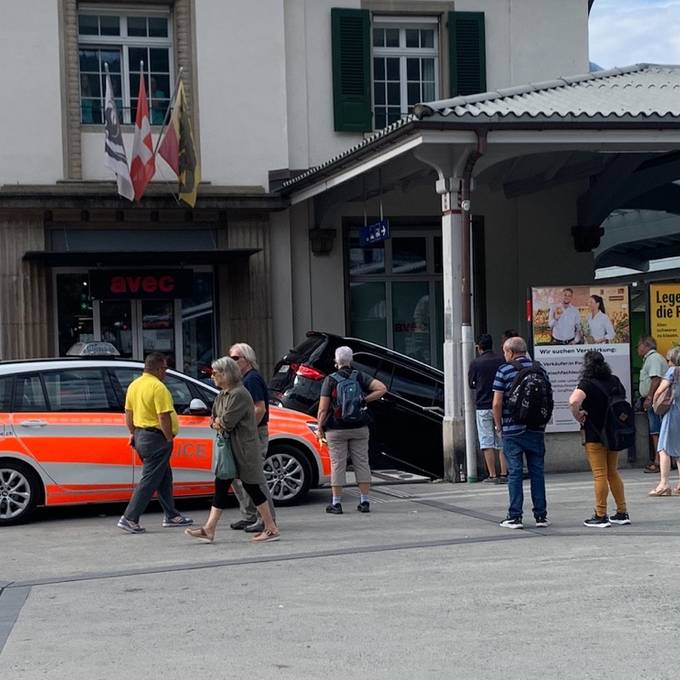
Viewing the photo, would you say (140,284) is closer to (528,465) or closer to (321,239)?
(321,239)

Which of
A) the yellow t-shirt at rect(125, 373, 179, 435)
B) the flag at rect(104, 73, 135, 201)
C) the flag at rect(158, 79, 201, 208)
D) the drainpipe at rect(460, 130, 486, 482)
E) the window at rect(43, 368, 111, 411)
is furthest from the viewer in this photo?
the flag at rect(104, 73, 135, 201)

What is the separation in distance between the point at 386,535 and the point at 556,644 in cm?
408

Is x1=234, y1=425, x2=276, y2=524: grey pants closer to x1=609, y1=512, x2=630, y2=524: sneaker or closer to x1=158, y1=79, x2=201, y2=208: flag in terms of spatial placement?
x1=609, y1=512, x2=630, y2=524: sneaker

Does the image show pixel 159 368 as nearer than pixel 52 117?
Yes

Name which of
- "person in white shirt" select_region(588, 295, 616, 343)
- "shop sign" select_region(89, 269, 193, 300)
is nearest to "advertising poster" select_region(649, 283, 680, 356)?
"person in white shirt" select_region(588, 295, 616, 343)

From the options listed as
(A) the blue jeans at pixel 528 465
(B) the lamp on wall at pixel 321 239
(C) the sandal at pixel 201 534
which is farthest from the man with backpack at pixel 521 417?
(B) the lamp on wall at pixel 321 239

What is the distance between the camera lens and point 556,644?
664cm

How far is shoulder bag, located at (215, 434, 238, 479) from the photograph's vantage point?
1027cm

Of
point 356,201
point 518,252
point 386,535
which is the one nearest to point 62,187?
point 356,201

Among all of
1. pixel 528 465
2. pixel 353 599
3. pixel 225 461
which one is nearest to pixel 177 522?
pixel 225 461

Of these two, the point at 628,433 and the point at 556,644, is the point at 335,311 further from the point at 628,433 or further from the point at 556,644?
the point at 556,644

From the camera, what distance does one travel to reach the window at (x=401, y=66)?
67.3ft

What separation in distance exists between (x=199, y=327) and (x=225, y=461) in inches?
380

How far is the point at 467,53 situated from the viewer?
20578 mm
